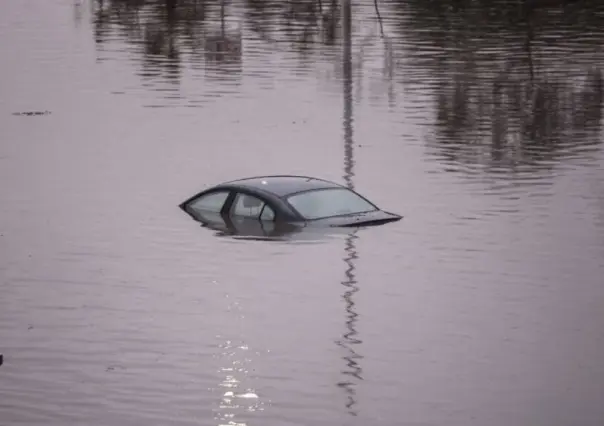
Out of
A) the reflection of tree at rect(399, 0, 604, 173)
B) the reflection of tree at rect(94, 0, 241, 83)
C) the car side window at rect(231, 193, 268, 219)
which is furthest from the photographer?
the reflection of tree at rect(94, 0, 241, 83)

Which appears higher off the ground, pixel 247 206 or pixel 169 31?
pixel 247 206

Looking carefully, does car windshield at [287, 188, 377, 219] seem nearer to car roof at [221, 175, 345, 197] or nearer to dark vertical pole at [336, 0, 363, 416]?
car roof at [221, 175, 345, 197]

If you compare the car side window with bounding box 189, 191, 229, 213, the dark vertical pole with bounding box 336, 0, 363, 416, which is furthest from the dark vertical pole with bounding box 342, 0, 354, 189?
the car side window with bounding box 189, 191, 229, 213

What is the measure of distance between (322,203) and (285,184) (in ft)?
3.19

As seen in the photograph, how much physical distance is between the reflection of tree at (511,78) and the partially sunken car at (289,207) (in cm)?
1131

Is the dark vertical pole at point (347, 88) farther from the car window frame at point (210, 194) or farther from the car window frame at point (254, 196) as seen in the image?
the car window frame at point (254, 196)

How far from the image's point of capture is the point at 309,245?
37000mm

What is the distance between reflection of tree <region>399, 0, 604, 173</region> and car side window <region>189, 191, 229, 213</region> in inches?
415

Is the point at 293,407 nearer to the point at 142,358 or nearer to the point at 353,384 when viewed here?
the point at 353,384

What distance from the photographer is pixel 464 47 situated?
81875 millimetres

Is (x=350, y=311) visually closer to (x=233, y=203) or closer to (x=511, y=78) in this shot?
(x=233, y=203)

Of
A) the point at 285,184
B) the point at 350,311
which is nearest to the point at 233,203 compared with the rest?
the point at 285,184

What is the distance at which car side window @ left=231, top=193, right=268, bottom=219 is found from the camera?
3934 centimetres

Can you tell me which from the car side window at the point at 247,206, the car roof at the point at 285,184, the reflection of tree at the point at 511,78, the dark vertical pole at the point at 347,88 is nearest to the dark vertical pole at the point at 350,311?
the dark vertical pole at the point at 347,88
